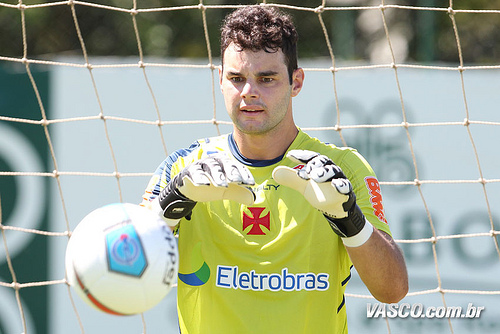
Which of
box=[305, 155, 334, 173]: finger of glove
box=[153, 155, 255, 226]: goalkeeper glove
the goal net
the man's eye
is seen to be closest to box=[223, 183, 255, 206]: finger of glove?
box=[153, 155, 255, 226]: goalkeeper glove

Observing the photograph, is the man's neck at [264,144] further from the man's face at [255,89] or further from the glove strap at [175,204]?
the glove strap at [175,204]

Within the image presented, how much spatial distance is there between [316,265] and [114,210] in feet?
2.55

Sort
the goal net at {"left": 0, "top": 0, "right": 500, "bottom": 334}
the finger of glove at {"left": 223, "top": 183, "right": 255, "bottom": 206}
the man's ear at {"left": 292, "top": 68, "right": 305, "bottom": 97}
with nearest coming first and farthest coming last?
the finger of glove at {"left": 223, "top": 183, "right": 255, "bottom": 206}, the man's ear at {"left": 292, "top": 68, "right": 305, "bottom": 97}, the goal net at {"left": 0, "top": 0, "right": 500, "bottom": 334}

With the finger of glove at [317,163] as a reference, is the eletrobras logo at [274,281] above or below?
below

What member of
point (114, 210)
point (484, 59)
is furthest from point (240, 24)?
point (484, 59)

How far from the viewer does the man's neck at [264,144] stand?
9.26ft

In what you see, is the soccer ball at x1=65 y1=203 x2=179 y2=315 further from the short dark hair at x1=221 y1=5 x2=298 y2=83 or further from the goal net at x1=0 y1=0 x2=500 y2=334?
the goal net at x1=0 y1=0 x2=500 y2=334

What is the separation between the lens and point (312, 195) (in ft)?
8.18

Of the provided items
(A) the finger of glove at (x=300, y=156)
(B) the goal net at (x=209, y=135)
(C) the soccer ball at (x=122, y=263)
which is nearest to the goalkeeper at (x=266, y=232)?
(A) the finger of glove at (x=300, y=156)

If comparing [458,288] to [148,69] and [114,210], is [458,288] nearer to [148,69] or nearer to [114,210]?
[148,69]

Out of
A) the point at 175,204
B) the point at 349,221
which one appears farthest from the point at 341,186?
the point at 175,204

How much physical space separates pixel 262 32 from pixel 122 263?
1026mm

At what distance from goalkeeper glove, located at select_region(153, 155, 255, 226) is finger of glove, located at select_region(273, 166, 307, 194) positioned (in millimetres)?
96

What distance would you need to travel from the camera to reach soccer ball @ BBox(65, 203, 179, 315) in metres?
2.32
